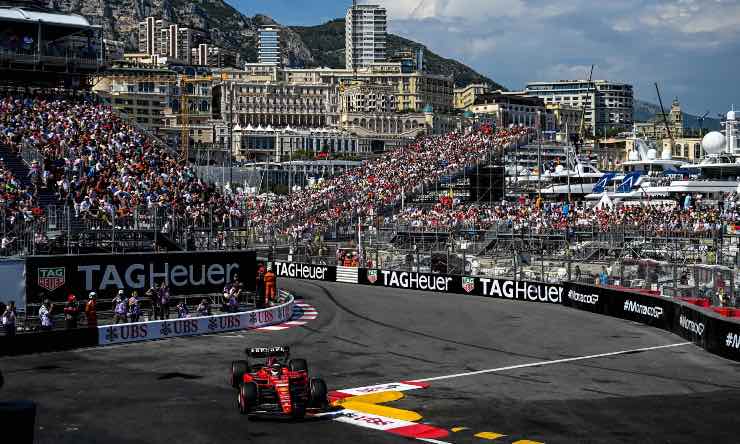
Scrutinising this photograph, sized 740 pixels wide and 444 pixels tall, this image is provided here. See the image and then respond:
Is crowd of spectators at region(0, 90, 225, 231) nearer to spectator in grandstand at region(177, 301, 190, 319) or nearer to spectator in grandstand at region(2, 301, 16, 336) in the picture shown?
spectator in grandstand at region(177, 301, 190, 319)

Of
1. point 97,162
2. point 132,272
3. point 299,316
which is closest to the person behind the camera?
point 132,272

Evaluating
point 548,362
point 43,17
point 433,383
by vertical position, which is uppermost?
point 43,17

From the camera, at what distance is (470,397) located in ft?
72.2

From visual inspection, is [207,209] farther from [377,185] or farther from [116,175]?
[377,185]

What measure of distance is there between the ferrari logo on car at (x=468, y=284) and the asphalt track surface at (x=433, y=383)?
10.2 meters

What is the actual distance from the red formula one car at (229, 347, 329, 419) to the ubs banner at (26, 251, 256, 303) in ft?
46.4

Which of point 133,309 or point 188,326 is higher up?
point 133,309

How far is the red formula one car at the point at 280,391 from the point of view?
19.3 metres

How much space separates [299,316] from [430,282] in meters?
14.2

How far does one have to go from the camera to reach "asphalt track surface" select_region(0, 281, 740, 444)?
1844 cm

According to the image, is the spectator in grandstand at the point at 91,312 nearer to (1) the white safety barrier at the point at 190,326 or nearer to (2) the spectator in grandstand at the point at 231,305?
(1) the white safety barrier at the point at 190,326

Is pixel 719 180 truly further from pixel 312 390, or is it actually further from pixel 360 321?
pixel 312 390

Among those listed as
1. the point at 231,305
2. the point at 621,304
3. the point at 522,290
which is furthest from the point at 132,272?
the point at 522,290

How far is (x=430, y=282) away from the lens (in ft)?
167
